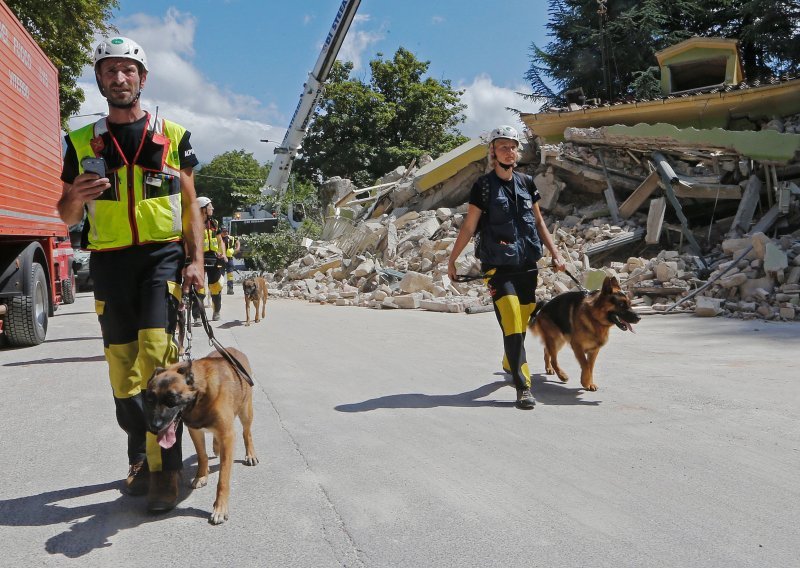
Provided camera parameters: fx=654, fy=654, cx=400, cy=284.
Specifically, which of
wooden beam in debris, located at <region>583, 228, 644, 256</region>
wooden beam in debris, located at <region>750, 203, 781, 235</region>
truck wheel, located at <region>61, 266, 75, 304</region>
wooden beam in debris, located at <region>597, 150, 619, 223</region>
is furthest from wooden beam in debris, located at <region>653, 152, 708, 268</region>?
truck wheel, located at <region>61, 266, 75, 304</region>

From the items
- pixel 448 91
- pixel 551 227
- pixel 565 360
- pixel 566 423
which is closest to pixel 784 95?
pixel 551 227

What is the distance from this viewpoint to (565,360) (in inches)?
279

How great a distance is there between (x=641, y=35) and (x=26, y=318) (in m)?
27.4

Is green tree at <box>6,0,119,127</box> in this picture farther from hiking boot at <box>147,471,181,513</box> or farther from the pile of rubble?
hiking boot at <box>147,471,181,513</box>

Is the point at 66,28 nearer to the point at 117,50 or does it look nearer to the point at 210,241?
the point at 210,241

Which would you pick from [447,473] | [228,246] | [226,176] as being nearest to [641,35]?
[228,246]

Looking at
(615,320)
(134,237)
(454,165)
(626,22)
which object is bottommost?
(615,320)

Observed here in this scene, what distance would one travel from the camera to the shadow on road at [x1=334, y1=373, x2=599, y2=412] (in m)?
5.21

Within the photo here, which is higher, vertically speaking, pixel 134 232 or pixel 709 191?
pixel 709 191

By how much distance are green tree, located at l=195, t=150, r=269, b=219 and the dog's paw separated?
6886cm

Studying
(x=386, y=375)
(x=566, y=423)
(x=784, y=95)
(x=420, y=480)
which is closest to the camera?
(x=420, y=480)

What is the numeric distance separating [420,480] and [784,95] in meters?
15.3

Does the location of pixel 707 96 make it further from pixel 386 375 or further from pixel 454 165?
pixel 386 375

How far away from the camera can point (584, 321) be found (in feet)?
17.8
